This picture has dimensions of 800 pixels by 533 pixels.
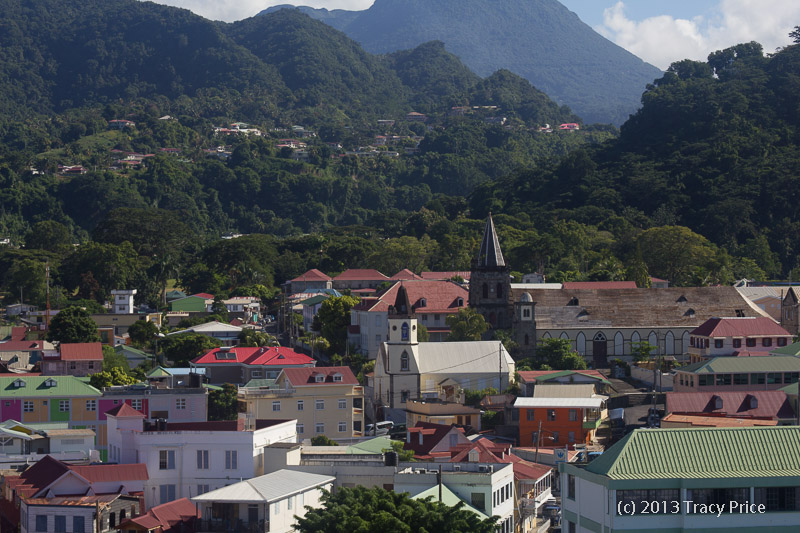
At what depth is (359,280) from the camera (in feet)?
362

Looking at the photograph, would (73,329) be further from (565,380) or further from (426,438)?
(426,438)

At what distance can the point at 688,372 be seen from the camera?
65.0 meters

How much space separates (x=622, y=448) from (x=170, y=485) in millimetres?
18313

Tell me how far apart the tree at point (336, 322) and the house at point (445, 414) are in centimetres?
2117

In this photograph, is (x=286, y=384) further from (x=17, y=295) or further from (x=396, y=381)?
(x=17, y=295)

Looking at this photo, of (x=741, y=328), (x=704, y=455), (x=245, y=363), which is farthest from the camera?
(x=741, y=328)

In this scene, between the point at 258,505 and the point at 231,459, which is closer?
the point at 258,505

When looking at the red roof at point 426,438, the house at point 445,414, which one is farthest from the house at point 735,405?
the red roof at point 426,438

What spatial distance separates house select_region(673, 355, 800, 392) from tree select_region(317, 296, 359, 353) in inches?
1013

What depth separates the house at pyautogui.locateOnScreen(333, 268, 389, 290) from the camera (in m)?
110

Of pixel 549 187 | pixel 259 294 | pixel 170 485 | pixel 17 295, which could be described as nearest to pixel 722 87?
pixel 549 187

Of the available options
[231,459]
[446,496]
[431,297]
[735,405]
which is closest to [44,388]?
[231,459]

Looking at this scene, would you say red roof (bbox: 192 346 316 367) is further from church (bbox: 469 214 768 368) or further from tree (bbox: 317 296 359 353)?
church (bbox: 469 214 768 368)

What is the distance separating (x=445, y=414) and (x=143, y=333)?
32.4m
